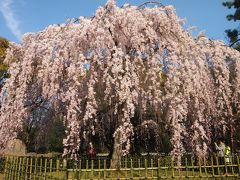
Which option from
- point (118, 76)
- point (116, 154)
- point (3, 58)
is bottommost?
point (116, 154)

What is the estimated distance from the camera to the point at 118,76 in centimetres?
1002

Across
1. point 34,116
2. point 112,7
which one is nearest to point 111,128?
point 34,116

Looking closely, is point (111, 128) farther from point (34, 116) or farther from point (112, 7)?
point (112, 7)

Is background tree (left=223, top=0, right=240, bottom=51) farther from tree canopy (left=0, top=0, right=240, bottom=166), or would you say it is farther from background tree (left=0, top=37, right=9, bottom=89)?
background tree (left=0, top=37, right=9, bottom=89)

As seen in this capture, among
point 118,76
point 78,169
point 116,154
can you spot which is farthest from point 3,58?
point 78,169

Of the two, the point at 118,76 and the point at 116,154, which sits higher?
the point at 118,76

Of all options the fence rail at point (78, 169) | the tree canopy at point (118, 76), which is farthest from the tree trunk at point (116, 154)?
the fence rail at point (78, 169)

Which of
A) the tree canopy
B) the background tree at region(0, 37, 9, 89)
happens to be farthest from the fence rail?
the background tree at region(0, 37, 9, 89)

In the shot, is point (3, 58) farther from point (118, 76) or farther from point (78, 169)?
point (78, 169)

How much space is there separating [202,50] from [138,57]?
376cm

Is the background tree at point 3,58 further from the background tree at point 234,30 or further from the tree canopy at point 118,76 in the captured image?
the background tree at point 234,30

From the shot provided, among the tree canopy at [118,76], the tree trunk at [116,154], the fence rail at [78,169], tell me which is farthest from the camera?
the tree trunk at [116,154]

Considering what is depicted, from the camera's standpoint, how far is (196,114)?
1158cm

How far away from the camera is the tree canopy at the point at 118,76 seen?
10125mm
